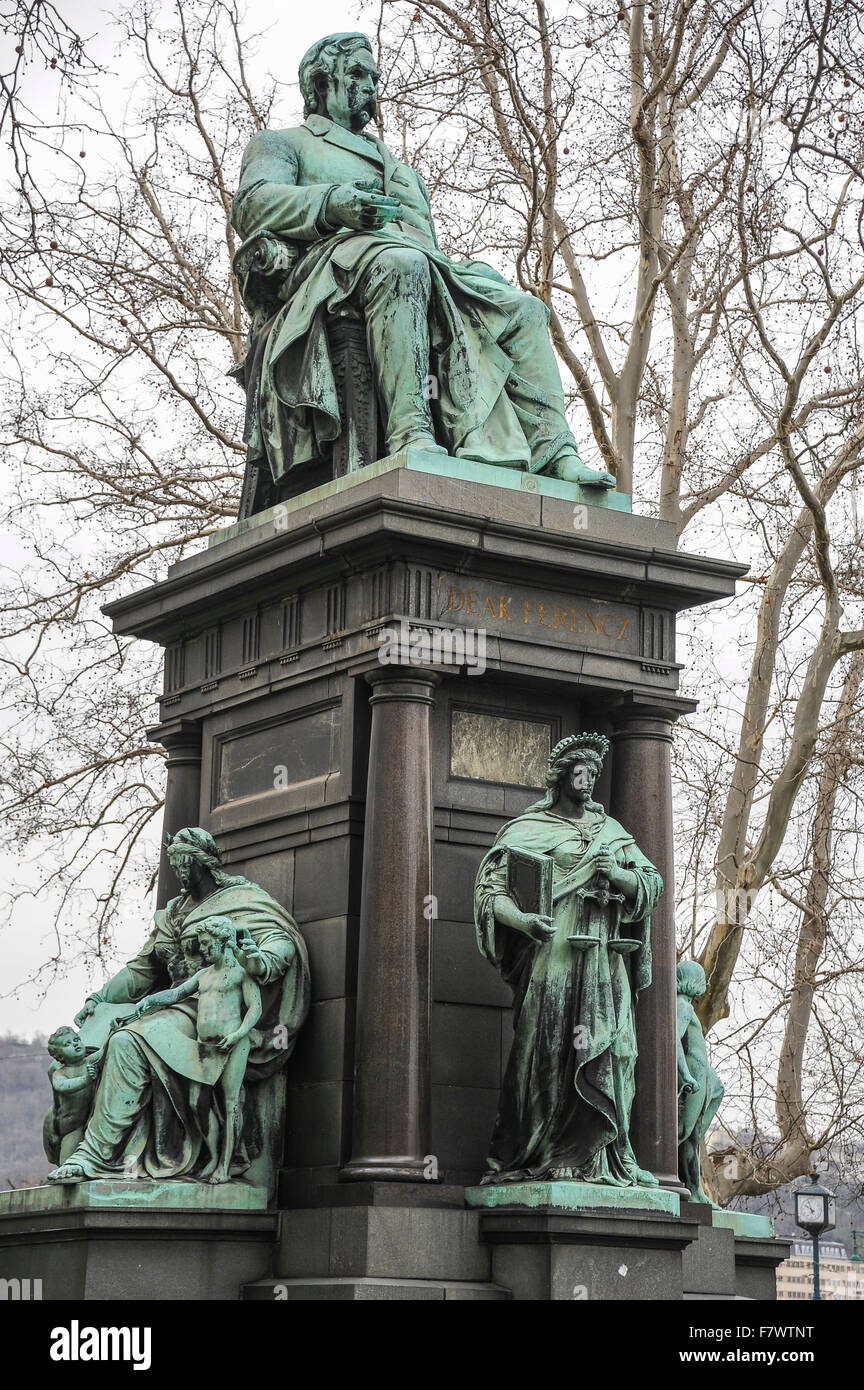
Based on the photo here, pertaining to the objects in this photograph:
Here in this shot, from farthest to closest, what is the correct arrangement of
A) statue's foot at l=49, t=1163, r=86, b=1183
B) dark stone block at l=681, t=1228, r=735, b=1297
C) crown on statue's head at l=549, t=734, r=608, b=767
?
dark stone block at l=681, t=1228, r=735, b=1297
crown on statue's head at l=549, t=734, r=608, b=767
statue's foot at l=49, t=1163, r=86, b=1183

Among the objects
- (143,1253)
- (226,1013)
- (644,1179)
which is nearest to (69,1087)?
(226,1013)

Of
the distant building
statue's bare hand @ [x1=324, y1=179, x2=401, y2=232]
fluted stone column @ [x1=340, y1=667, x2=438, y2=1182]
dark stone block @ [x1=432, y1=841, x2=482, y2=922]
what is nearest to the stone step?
fluted stone column @ [x1=340, y1=667, x2=438, y2=1182]

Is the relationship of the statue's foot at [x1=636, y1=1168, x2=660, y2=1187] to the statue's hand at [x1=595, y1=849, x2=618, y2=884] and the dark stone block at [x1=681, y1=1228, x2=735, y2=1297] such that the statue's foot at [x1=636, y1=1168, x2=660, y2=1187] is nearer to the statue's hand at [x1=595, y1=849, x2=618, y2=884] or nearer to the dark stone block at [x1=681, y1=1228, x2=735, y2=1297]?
the dark stone block at [x1=681, y1=1228, x2=735, y2=1297]

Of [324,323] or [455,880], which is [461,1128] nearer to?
[455,880]

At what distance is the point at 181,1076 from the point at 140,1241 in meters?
0.72

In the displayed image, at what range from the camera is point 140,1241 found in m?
9.42

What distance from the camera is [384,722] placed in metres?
10.0

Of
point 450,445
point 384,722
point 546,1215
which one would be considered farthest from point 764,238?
point 546,1215

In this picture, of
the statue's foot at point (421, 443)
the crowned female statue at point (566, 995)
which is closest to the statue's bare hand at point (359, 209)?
the statue's foot at point (421, 443)

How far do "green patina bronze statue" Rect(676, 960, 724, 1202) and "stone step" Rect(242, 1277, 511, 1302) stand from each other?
5.78 feet

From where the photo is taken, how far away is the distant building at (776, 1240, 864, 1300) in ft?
78.4
